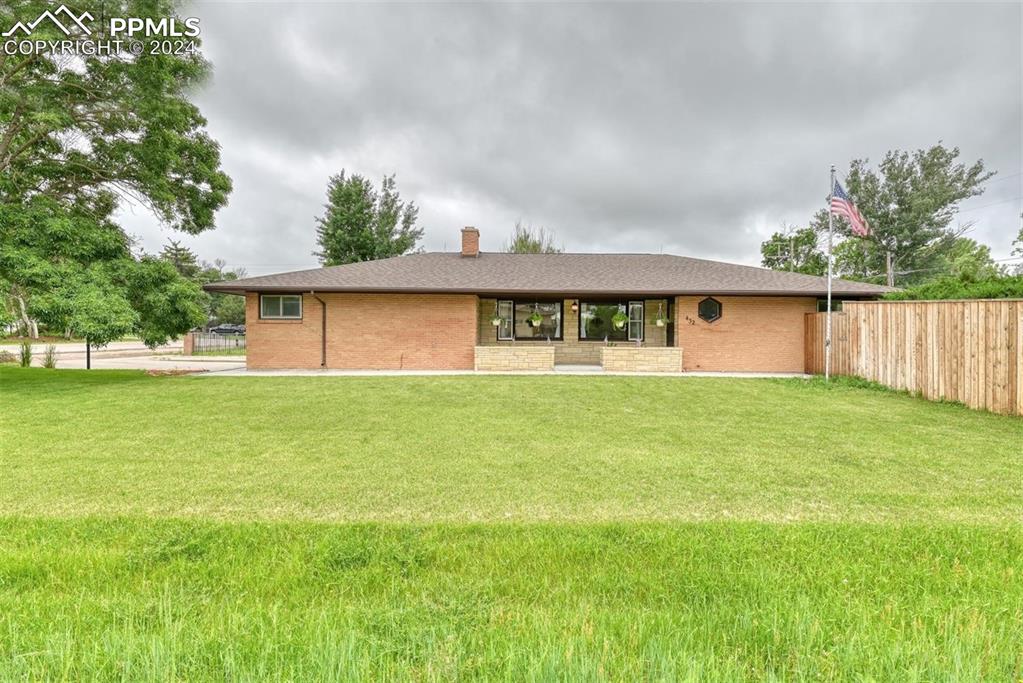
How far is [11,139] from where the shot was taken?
11648 mm

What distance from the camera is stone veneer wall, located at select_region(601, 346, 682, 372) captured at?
15047mm

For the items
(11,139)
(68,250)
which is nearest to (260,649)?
(68,250)

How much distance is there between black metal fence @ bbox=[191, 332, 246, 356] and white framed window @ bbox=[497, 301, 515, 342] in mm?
17485

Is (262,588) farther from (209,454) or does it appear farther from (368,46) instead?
(368,46)

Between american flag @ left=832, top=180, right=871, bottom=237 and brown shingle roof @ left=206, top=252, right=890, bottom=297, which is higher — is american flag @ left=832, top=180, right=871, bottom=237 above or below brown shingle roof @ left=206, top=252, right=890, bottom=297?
above

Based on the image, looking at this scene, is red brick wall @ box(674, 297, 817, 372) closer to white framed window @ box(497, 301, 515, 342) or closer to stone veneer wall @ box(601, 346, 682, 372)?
stone veneer wall @ box(601, 346, 682, 372)

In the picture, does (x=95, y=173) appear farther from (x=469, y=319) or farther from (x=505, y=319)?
(x=505, y=319)

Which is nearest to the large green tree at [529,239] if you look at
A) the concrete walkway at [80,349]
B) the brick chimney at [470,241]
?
the brick chimney at [470,241]

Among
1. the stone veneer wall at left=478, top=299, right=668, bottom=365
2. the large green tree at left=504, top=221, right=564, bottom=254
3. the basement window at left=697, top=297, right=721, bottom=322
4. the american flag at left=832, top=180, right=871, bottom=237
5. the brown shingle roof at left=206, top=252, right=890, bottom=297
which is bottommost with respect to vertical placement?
the stone veneer wall at left=478, top=299, right=668, bottom=365

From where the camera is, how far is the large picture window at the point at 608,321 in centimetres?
1733

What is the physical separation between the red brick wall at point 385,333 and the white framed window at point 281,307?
0.33 m

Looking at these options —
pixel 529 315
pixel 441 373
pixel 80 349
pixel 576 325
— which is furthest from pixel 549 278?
pixel 80 349

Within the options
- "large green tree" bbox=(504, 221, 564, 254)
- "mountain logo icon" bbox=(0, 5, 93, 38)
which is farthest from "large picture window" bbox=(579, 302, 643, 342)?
"large green tree" bbox=(504, 221, 564, 254)

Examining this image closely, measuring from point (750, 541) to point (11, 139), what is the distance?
700 inches
